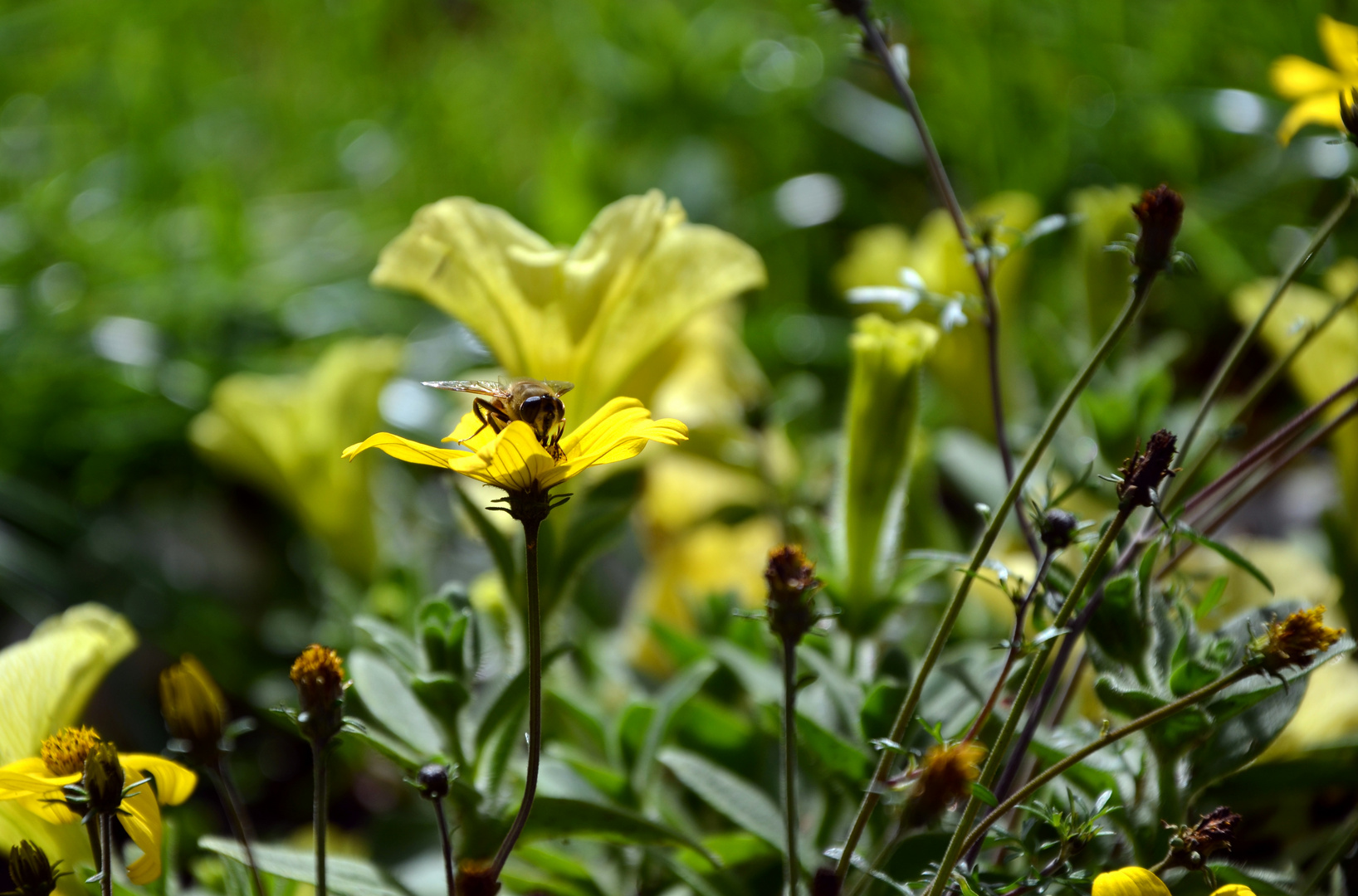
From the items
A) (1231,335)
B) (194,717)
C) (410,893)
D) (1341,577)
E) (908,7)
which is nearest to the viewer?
(194,717)

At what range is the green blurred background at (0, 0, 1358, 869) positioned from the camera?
1116 millimetres

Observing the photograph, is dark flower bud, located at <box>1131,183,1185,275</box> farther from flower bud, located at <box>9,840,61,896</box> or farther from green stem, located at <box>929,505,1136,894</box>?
flower bud, located at <box>9,840,61,896</box>

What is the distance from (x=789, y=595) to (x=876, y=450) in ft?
0.79

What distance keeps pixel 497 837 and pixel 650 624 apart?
0.20m

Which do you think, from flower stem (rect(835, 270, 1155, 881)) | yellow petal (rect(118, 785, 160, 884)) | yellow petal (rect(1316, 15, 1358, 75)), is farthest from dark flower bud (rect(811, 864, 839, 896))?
yellow petal (rect(1316, 15, 1358, 75))

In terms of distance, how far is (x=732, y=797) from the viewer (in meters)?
0.54

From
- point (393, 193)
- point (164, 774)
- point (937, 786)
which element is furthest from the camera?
point (393, 193)

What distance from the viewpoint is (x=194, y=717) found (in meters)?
0.39

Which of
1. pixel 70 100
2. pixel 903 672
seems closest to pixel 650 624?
pixel 903 672

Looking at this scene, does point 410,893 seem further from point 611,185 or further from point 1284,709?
point 611,185

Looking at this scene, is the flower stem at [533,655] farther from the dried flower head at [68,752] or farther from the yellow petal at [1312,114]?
the yellow petal at [1312,114]

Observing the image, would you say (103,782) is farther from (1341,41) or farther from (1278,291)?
(1341,41)

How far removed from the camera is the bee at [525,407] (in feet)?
1.35

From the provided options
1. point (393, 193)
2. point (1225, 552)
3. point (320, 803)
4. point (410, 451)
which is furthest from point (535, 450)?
point (393, 193)
